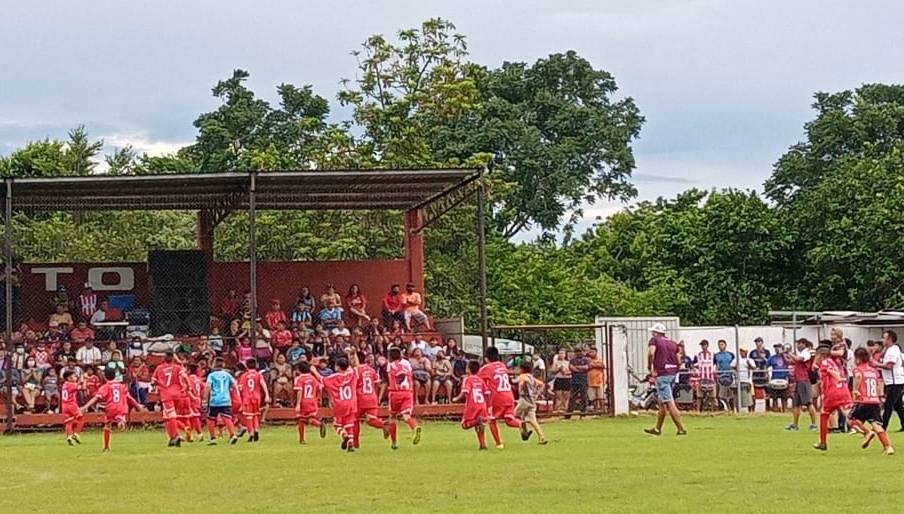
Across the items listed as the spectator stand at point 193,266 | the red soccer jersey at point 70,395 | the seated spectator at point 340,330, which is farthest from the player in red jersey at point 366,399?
the seated spectator at point 340,330

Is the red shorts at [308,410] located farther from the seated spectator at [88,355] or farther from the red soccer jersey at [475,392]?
the seated spectator at [88,355]

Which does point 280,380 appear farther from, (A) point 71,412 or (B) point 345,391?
(B) point 345,391

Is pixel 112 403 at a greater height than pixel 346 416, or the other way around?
pixel 112 403

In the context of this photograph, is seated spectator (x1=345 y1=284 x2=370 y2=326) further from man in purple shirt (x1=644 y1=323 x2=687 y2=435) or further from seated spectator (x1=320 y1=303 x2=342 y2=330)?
man in purple shirt (x1=644 y1=323 x2=687 y2=435)

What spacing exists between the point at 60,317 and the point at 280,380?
6.67 m

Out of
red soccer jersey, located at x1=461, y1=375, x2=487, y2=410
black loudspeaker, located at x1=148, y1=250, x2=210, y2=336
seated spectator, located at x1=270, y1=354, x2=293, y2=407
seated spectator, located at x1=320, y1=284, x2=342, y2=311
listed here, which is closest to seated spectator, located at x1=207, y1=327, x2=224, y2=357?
black loudspeaker, located at x1=148, y1=250, x2=210, y2=336

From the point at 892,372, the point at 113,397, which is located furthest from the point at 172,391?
the point at 892,372

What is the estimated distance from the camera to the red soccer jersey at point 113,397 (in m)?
24.1

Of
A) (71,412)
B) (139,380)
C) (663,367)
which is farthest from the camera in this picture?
(139,380)

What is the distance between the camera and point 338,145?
49.5 metres

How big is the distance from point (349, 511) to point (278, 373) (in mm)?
17890

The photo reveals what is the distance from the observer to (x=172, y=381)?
2459 centimetres

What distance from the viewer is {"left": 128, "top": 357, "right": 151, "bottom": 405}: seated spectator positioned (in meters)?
30.7

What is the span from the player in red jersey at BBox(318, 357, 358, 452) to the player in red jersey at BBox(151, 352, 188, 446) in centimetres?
364
